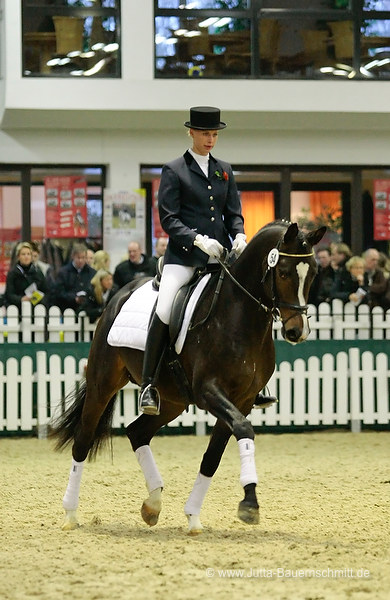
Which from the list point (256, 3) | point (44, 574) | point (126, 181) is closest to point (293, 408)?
point (126, 181)

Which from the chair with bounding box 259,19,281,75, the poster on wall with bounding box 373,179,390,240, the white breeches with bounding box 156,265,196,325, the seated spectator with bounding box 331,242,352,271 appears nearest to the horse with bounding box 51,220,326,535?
the white breeches with bounding box 156,265,196,325

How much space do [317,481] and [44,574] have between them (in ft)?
16.0

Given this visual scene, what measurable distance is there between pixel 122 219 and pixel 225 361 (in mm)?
12108

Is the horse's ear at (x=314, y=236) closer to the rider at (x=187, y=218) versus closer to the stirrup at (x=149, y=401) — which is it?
the rider at (x=187, y=218)

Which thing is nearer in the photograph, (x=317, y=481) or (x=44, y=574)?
(x=44, y=574)

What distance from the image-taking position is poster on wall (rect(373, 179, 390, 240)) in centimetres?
2056

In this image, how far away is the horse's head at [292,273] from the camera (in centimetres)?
730

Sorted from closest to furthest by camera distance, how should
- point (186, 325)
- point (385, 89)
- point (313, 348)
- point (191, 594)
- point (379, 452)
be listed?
1. point (191, 594)
2. point (186, 325)
3. point (379, 452)
4. point (313, 348)
5. point (385, 89)

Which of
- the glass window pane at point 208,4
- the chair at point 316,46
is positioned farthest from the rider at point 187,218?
the glass window pane at point 208,4

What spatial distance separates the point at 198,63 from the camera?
1873 cm

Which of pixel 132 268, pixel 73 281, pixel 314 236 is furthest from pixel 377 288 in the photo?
pixel 314 236

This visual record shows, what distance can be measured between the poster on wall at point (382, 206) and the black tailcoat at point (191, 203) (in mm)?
12576

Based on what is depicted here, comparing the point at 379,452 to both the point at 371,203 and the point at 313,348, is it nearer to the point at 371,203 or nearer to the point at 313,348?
the point at 313,348

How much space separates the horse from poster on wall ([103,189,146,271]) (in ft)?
35.3
